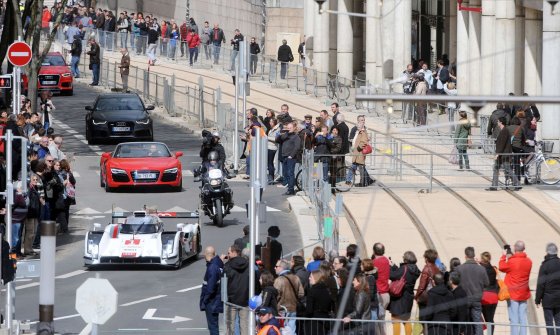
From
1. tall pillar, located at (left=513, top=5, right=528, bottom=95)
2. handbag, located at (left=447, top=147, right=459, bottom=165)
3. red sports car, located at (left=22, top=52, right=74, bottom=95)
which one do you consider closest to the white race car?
handbag, located at (left=447, top=147, right=459, bottom=165)

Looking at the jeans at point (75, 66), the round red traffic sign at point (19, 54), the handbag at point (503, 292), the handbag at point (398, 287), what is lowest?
the handbag at point (503, 292)

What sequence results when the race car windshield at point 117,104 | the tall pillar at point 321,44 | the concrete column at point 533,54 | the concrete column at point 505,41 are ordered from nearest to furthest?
the race car windshield at point 117,104
the concrete column at point 533,54
the concrete column at point 505,41
the tall pillar at point 321,44

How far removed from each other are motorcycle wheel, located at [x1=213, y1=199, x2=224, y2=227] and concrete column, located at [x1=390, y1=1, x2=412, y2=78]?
2294 cm

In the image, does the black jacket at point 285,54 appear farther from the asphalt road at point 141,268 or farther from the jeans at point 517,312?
the jeans at point 517,312

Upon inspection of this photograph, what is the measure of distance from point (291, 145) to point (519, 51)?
553 inches

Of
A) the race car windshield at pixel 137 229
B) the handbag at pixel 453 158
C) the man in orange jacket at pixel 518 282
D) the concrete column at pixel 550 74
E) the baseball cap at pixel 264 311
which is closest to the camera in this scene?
the baseball cap at pixel 264 311

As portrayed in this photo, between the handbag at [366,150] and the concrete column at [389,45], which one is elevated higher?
the concrete column at [389,45]

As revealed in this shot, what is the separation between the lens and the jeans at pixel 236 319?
2119 cm

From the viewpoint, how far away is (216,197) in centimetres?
3369

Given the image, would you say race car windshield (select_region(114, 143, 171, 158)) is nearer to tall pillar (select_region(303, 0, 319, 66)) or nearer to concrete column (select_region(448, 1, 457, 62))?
concrete column (select_region(448, 1, 457, 62))

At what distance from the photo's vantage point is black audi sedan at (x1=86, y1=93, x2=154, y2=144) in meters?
46.2

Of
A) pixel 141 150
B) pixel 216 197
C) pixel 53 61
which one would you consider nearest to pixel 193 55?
pixel 53 61

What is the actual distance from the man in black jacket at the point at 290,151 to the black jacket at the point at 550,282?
14478 millimetres

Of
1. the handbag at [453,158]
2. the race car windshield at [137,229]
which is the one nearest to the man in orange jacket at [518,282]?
the race car windshield at [137,229]
